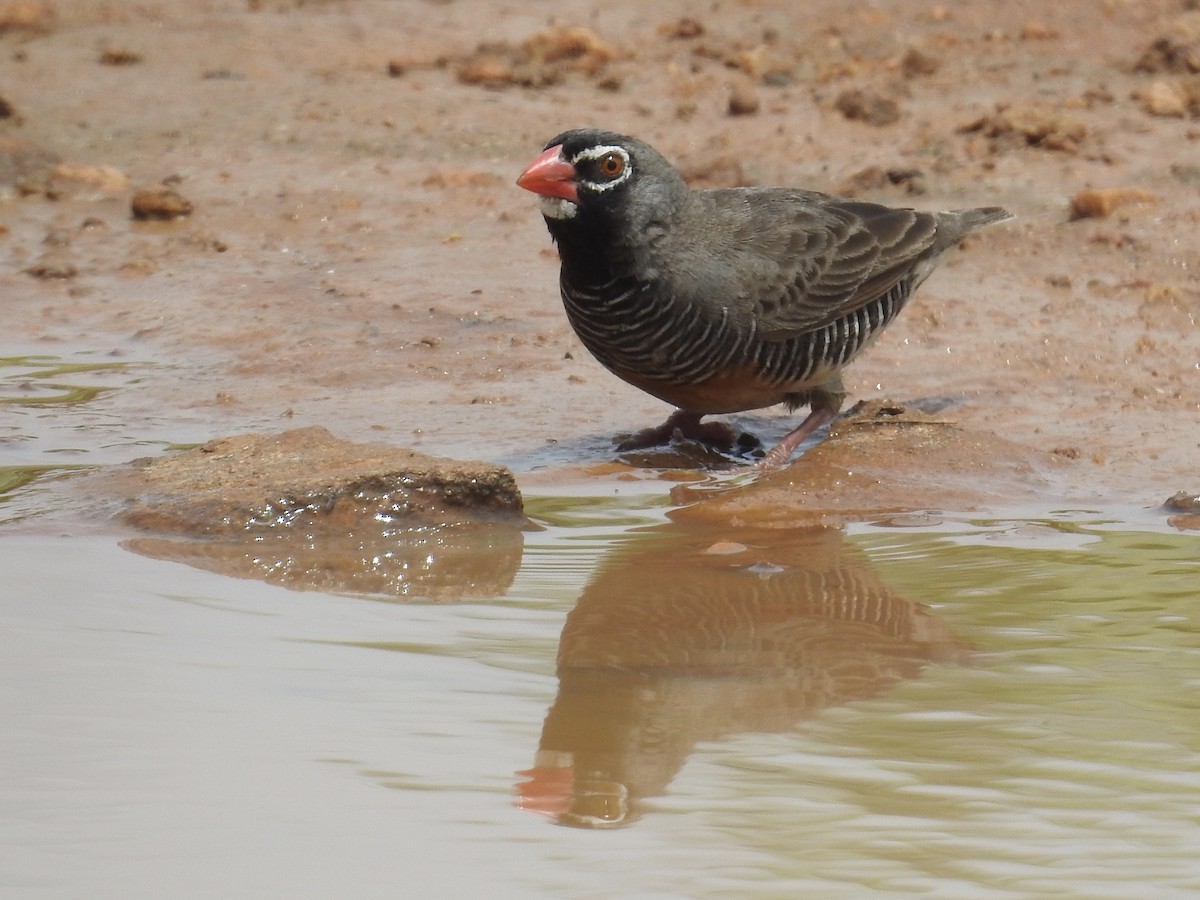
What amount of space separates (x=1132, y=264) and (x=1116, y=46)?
10.6 ft

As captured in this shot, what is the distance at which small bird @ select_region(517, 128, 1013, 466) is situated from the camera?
618cm

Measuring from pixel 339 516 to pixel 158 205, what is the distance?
15.8 ft

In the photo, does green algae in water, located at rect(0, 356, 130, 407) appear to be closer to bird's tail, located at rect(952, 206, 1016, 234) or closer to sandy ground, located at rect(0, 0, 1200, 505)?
sandy ground, located at rect(0, 0, 1200, 505)

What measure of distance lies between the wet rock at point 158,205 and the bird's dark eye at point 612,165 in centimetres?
423

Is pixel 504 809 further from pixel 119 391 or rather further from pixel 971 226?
pixel 971 226

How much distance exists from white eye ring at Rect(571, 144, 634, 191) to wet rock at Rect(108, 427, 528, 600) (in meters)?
1.19

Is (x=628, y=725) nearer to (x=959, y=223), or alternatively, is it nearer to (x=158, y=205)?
(x=959, y=223)

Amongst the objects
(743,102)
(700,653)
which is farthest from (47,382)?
(743,102)

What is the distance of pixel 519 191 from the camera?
9.94m

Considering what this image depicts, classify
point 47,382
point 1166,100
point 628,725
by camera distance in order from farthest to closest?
point 1166,100 < point 47,382 < point 628,725

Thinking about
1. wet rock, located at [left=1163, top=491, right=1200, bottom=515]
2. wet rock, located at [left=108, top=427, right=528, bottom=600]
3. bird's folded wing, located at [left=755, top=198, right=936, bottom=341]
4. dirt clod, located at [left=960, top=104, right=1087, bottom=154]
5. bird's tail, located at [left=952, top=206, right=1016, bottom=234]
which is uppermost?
dirt clod, located at [left=960, top=104, right=1087, bottom=154]

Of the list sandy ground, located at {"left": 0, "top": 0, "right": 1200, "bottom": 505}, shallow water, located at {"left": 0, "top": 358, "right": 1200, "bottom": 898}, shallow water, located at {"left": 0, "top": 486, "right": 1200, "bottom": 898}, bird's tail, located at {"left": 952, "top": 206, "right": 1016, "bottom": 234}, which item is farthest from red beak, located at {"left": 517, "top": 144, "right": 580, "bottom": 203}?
bird's tail, located at {"left": 952, "top": 206, "right": 1016, "bottom": 234}

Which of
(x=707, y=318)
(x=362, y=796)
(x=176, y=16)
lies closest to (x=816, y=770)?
(x=362, y=796)

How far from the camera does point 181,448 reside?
648 cm
